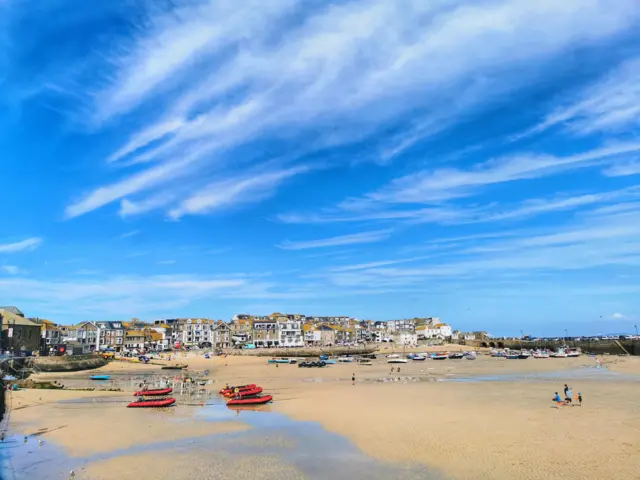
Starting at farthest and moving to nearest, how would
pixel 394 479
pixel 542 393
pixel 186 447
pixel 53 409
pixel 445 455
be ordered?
pixel 542 393 < pixel 53 409 < pixel 186 447 < pixel 445 455 < pixel 394 479

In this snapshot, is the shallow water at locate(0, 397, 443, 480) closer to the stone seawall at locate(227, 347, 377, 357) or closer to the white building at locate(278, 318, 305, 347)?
the stone seawall at locate(227, 347, 377, 357)

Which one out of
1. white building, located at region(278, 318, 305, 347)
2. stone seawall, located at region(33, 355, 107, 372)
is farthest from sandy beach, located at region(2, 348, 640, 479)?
white building, located at region(278, 318, 305, 347)

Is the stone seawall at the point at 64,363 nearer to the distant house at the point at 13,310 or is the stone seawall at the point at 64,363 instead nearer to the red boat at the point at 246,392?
the distant house at the point at 13,310

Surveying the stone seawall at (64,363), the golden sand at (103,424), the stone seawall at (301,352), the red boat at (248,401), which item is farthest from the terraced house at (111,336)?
the red boat at (248,401)

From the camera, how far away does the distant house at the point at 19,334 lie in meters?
88.9

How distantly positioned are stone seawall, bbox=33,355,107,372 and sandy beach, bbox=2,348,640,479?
40.4 meters

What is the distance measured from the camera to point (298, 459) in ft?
78.2

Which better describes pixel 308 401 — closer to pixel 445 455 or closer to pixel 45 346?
pixel 445 455

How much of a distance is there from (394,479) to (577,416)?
1835cm

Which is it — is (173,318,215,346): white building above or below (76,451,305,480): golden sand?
above

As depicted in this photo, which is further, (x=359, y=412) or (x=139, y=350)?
(x=139, y=350)

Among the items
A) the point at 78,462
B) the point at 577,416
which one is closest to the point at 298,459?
the point at 78,462

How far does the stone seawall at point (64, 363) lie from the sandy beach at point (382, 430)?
4038cm

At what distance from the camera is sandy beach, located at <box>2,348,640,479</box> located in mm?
21906
